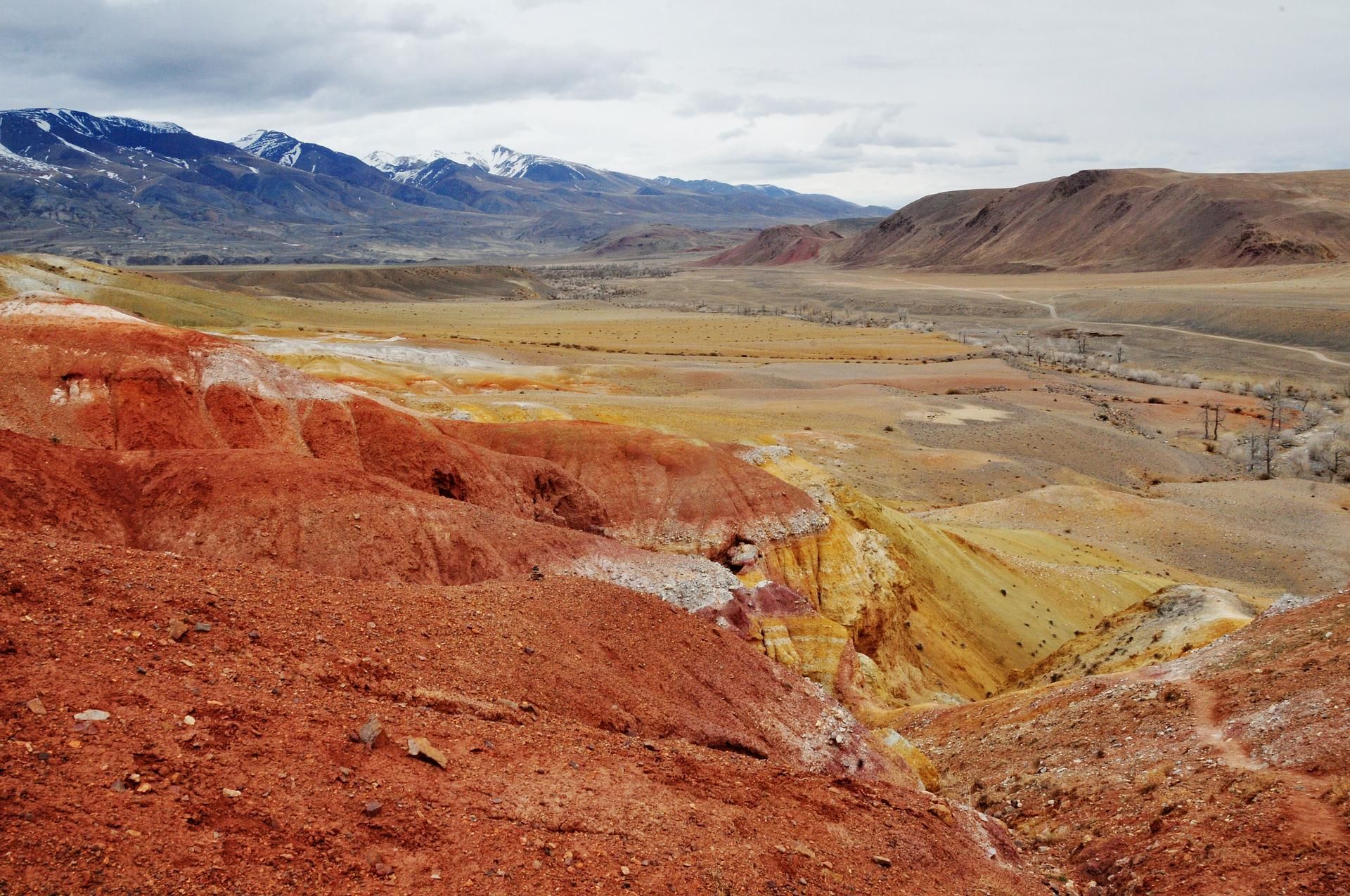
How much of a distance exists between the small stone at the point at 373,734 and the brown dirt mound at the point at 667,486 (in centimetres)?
1680

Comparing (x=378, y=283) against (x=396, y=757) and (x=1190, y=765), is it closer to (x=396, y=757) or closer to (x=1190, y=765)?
(x=1190, y=765)

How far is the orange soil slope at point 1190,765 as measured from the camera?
11188mm

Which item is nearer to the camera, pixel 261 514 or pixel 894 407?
pixel 261 514

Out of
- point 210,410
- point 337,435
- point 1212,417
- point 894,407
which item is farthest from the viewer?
point 1212,417

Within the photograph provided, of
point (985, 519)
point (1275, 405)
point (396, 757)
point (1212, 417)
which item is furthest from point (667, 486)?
point (1275, 405)

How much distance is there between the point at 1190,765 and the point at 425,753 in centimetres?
1144

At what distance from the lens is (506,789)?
29.4 ft

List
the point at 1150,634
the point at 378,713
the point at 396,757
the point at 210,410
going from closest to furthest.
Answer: the point at 396,757, the point at 378,713, the point at 1150,634, the point at 210,410

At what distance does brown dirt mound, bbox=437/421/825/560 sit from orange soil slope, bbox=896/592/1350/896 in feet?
26.9

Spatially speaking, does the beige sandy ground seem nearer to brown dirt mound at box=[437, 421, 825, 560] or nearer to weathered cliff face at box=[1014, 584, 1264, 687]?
brown dirt mound at box=[437, 421, 825, 560]

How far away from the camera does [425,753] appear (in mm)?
8922

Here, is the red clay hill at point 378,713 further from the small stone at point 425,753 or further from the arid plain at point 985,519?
the arid plain at point 985,519

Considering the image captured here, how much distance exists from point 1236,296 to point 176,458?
12956 cm

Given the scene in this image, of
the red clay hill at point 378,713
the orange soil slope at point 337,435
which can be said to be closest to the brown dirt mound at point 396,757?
the red clay hill at point 378,713
